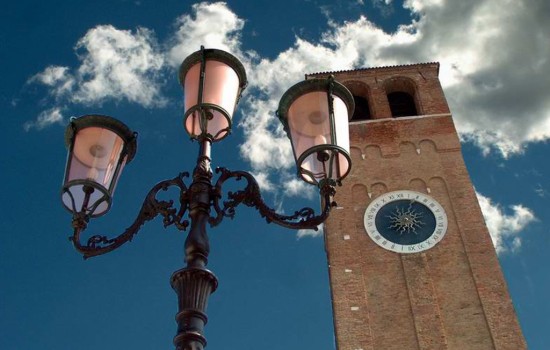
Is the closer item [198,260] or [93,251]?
[198,260]

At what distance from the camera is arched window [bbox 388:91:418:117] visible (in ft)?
81.7

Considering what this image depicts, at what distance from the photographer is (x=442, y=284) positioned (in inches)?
712

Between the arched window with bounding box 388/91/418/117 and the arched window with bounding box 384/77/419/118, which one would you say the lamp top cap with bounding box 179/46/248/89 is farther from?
the arched window with bounding box 388/91/418/117

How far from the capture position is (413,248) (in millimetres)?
18922

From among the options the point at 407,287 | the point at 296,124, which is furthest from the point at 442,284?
the point at 296,124

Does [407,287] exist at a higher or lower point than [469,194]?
lower

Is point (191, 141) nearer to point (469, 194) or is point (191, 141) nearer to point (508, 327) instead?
point (508, 327)

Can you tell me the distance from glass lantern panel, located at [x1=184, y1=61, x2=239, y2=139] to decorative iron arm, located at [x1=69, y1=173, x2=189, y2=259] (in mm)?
463

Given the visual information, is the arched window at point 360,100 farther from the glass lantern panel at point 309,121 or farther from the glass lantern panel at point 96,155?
the glass lantern panel at point 96,155

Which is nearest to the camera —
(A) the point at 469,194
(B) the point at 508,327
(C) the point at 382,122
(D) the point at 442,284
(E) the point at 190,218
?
(E) the point at 190,218

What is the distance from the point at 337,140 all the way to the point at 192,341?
1.91 metres

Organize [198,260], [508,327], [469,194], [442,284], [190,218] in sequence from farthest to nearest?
1. [469,194]
2. [442,284]
3. [508,327]
4. [190,218]
5. [198,260]

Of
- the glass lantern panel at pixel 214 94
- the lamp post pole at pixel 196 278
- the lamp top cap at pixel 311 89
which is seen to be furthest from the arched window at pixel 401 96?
the lamp post pole at pixel 196 278

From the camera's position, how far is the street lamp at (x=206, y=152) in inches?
203
